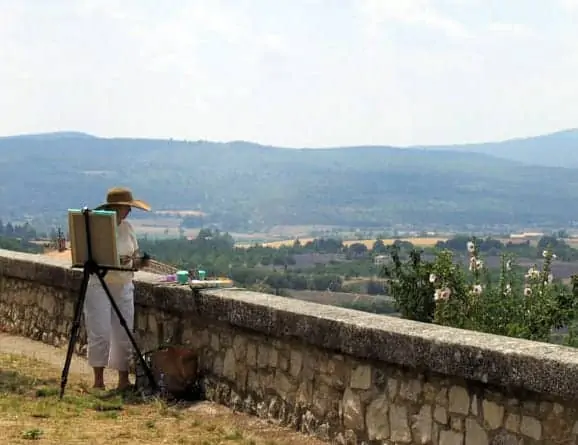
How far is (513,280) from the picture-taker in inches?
328

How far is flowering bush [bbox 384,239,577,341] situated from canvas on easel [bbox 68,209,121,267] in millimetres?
2522

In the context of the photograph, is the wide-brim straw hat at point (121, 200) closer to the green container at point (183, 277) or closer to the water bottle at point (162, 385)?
the green container at point (183, 277)

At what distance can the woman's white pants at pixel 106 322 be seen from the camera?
7.89 m

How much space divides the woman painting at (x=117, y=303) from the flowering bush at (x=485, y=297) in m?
2.41

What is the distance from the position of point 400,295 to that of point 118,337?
8.28 ft

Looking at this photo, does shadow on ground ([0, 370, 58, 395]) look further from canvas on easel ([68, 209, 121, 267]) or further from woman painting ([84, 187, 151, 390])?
canvas on easel ([68, 209, 121, 267])

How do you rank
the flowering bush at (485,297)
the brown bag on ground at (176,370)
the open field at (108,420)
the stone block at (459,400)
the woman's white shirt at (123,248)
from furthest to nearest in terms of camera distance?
the woman's white shirt at (123,248) < the flowering bush at (485,297) < the brown bag on ground at (176,370) < the open field at (108,420) < the stone block at (459,400)

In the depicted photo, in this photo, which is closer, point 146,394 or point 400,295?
point 146,394

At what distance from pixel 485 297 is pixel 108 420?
3.13 metres

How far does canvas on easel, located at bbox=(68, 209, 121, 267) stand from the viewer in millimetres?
7234

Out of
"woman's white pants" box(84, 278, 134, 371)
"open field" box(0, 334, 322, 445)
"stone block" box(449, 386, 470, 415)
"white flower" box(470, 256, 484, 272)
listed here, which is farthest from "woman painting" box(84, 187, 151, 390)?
"stone block" box(449, 386, 470, 415)

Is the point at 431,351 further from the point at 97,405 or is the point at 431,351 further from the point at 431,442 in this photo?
the point at 97,405

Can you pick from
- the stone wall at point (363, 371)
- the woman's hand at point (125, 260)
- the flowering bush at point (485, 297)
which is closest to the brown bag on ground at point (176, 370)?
the stone wall at point (363, 371)

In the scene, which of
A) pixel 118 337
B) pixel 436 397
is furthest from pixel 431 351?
pixel 118 337
